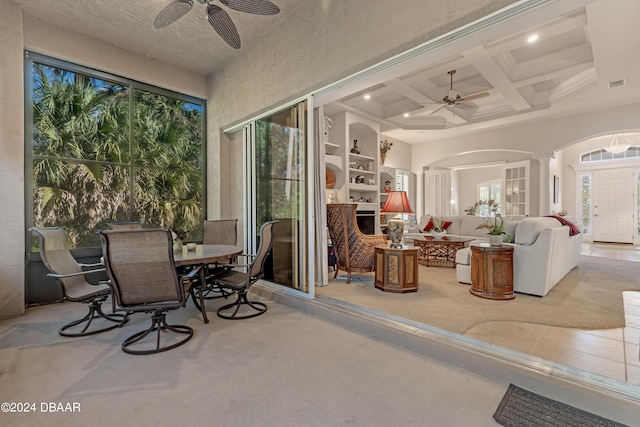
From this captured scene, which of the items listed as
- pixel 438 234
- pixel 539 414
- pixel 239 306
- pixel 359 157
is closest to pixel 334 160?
pixel 359 157

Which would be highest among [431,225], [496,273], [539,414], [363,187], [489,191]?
[489,191]

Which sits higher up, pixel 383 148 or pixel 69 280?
pixel 383 148

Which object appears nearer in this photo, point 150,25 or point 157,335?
point 157,335

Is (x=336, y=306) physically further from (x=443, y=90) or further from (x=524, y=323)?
(x=443, y=90)

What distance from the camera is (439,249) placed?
573 cm

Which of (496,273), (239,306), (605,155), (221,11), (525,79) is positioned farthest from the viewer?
(605,155)

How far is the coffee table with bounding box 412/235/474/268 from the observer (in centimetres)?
562

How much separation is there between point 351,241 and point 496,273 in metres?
1.87

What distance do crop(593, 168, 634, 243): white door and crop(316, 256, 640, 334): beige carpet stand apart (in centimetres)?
550

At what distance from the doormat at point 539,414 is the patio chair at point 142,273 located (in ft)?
7.76

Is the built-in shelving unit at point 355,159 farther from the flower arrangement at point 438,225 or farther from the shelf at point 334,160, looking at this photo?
the flower arrangement at point 438,225

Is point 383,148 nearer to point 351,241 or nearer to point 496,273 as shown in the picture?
point 351,241

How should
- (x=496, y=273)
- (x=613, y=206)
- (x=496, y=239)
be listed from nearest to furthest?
(x=496, y=273) → (x=496, y=239) → (x=613, y=206)

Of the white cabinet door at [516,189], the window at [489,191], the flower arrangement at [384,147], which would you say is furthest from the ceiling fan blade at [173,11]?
the window at [489,191]
